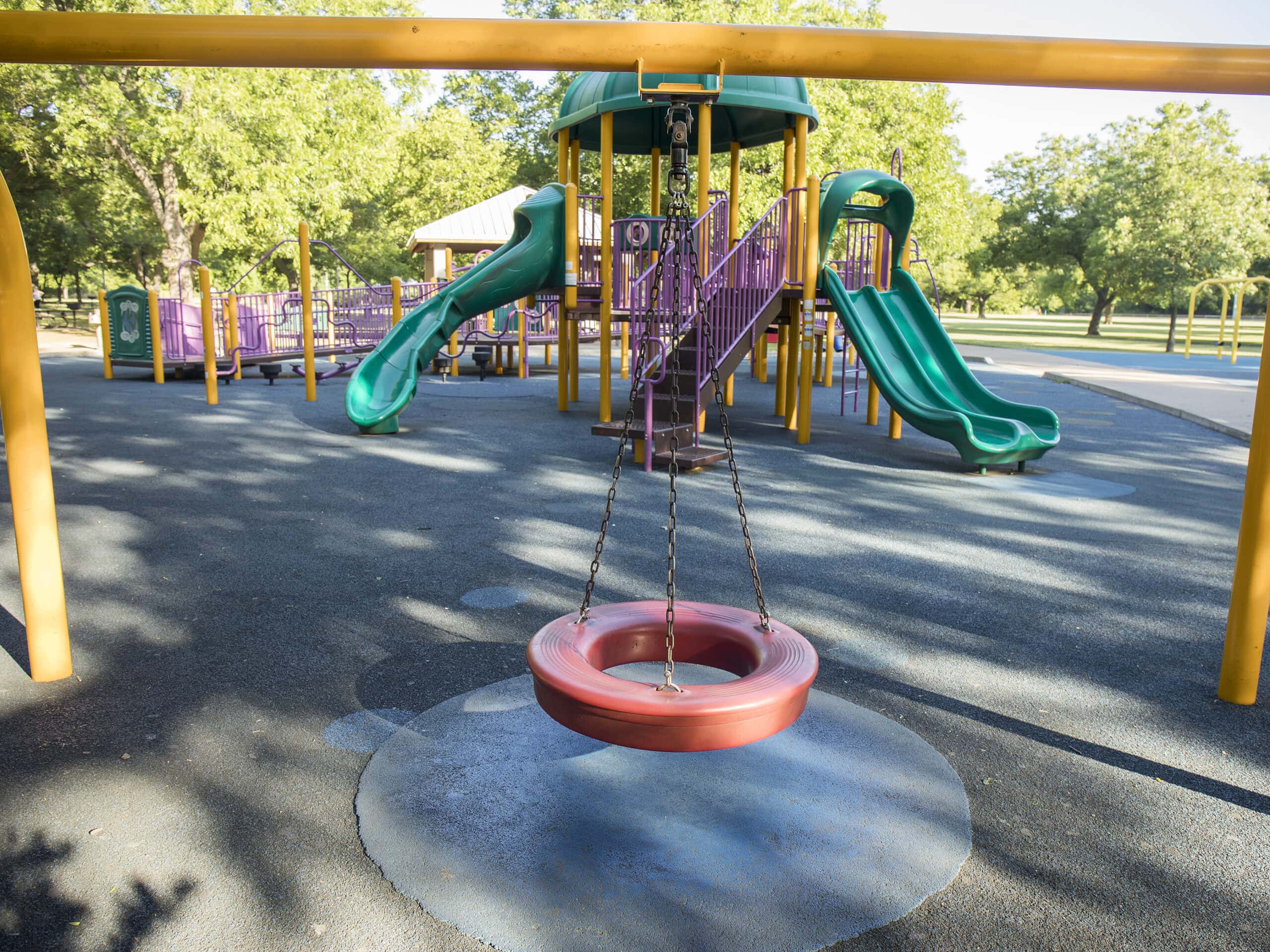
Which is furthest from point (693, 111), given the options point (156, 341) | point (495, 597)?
point (156, 341)

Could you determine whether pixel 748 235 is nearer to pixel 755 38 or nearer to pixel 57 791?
pixel 755 38

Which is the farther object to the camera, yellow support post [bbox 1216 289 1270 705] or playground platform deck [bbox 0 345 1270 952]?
yellow support post [bbox 1216 289 1270 705]

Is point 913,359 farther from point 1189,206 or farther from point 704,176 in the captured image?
point 1189,206

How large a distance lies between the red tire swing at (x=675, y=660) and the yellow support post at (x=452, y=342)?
1392 cm

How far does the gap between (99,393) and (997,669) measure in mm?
14719

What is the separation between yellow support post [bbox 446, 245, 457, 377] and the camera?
59.8ft

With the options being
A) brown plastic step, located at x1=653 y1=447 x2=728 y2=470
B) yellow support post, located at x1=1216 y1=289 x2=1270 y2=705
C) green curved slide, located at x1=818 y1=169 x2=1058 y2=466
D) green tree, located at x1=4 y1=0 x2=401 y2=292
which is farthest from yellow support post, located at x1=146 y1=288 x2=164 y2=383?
yellow support post, located at x1=1216 y1=289 x2=1270 y2=705

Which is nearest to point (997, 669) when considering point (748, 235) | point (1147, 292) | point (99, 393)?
point (748, 235)

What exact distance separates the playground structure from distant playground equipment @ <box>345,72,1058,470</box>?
16.7 ft

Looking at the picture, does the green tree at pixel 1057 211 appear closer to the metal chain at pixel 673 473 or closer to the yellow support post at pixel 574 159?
the yellow support post at pixel 574 159

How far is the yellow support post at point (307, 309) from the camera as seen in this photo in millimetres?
12953

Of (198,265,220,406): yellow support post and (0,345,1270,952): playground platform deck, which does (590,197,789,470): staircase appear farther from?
(198,265,220,406): yellow support post

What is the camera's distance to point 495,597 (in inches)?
205

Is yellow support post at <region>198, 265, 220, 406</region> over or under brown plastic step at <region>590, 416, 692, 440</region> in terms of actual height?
over
